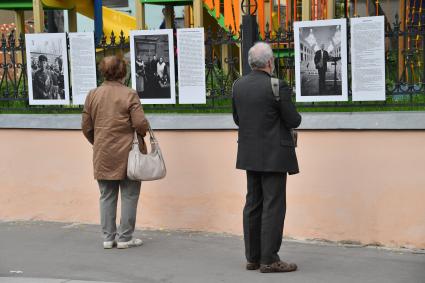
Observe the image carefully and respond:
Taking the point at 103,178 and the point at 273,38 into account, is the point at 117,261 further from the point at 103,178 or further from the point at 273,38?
the point at 273,38

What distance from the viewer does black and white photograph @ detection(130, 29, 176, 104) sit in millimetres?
7887

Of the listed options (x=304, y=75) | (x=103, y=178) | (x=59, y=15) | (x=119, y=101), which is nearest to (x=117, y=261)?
(x=103, y=178)

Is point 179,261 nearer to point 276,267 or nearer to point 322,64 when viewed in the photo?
point 276,267

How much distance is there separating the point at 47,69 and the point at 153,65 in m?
1.26

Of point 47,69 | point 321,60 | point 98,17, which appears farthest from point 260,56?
point 98,17

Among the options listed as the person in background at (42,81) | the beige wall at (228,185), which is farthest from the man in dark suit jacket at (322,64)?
the person in background at (42,81)

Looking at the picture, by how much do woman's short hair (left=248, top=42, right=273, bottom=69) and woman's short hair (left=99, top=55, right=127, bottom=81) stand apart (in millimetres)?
1479

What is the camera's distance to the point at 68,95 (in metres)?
8.43

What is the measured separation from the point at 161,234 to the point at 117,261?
108cm

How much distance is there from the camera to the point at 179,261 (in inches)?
266

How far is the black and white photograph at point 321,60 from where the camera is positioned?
7152mm

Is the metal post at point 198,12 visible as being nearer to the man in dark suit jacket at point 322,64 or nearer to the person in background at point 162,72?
the person in background at point 162,72

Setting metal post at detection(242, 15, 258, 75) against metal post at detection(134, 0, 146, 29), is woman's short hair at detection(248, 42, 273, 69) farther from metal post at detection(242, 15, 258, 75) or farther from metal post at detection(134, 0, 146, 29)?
metal post at detection(134, 0, 146, 29)

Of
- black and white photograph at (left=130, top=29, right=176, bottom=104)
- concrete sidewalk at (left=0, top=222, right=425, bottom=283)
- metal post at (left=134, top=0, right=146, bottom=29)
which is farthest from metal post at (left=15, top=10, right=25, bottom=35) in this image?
concrete sidewalk at (left=0, top=222, right=425, bottom=283)
